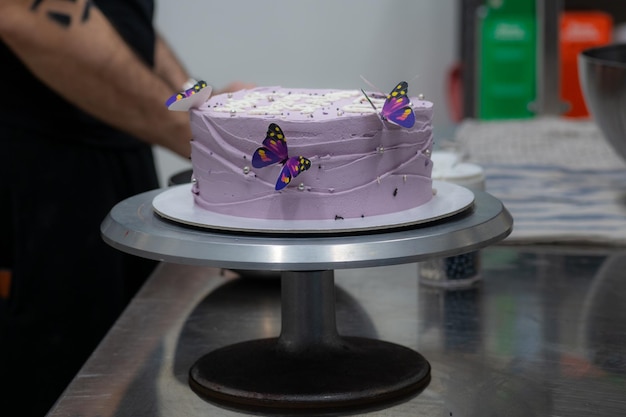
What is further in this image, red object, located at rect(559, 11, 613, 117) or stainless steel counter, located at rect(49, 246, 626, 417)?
red object, located at rect(559, 11, 613, 117)

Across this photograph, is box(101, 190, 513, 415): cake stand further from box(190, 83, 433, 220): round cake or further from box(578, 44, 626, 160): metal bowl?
box(578, 44, 626, 160): metal bowl

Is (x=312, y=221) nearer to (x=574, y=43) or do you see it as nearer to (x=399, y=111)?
(x=399, y=111)

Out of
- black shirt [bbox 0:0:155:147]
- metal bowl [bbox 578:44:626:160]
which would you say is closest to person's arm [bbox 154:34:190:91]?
black shirt [bbox 0:0:155:147]

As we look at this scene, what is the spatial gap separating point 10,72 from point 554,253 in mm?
929

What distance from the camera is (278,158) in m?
0.90

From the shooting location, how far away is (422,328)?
1155 millimetres

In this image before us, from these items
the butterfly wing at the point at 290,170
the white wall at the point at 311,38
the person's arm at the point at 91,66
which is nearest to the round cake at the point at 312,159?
the butterfly wing at the point at 290,170

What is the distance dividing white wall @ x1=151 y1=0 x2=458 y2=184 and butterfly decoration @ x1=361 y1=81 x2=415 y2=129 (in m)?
2.74

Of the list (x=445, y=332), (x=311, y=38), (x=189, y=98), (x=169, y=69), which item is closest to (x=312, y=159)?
(x=189, y=98)

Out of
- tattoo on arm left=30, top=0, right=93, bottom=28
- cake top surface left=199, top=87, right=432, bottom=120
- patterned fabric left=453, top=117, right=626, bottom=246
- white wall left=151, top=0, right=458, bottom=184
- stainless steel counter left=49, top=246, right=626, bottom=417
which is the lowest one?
stainless steel counter left=49, top=246, right=626, bottom=417

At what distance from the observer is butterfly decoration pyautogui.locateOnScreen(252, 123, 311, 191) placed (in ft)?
2.92

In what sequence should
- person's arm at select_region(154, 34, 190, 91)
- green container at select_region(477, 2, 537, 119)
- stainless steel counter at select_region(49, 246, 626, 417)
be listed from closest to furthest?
stainless steel counter at select_region(49, 246, 626, 417) → person's arm at select_region(154, 34, 190, 91) → green container at select_region(477, 2, 537, 119)

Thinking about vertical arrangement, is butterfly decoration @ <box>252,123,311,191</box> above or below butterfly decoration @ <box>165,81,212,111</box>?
below

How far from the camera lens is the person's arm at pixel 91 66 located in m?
1.61
